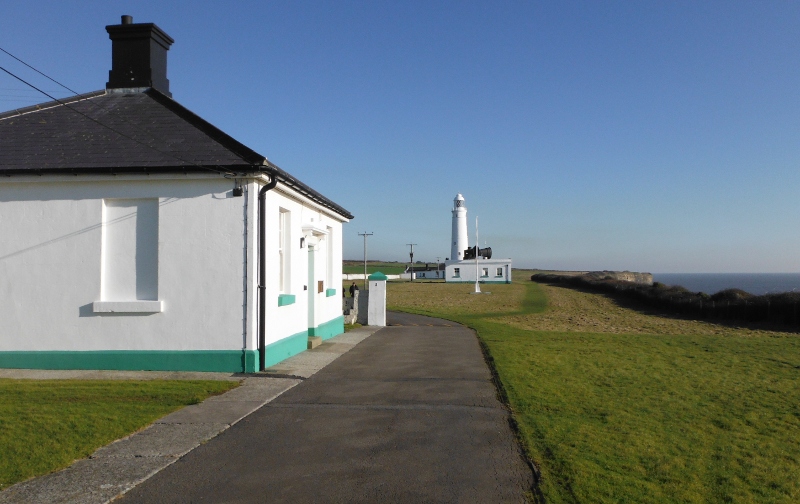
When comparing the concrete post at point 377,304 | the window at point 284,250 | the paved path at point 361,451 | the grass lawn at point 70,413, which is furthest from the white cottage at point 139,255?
the concrete post at point 377,304

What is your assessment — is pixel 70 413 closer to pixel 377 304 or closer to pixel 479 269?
pixel 377 304

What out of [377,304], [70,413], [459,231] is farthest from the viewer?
[459,231]

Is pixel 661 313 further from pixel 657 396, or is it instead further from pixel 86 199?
pixel 86 199

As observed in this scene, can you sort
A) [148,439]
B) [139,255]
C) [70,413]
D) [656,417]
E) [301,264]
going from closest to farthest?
[148,439]
[70,413]
[656,417]
[139,255]
[301,264]

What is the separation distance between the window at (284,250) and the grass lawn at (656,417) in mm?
4522

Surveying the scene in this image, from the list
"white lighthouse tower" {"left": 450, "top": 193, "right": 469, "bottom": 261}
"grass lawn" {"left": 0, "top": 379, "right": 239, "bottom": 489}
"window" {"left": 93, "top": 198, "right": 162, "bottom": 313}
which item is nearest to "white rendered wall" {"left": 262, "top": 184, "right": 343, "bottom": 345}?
"window" {"left": 93, "top": 198, "right": 162, "bottom": 313}

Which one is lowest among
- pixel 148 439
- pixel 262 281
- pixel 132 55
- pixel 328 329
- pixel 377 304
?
pixel 148 439

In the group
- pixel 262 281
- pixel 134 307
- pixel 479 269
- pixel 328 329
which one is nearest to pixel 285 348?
pixel 262 281

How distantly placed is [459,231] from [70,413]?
70.4m

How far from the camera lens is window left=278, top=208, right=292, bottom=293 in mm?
12641

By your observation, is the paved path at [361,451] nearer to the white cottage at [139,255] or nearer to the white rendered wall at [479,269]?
the white cottage at [139,255]

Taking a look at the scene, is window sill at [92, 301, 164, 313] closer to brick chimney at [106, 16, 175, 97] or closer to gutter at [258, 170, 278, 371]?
gutter at [258, 170, 278, 371]

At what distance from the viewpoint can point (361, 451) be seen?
247 inches

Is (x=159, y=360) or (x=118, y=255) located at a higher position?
(x=118, y=255)
